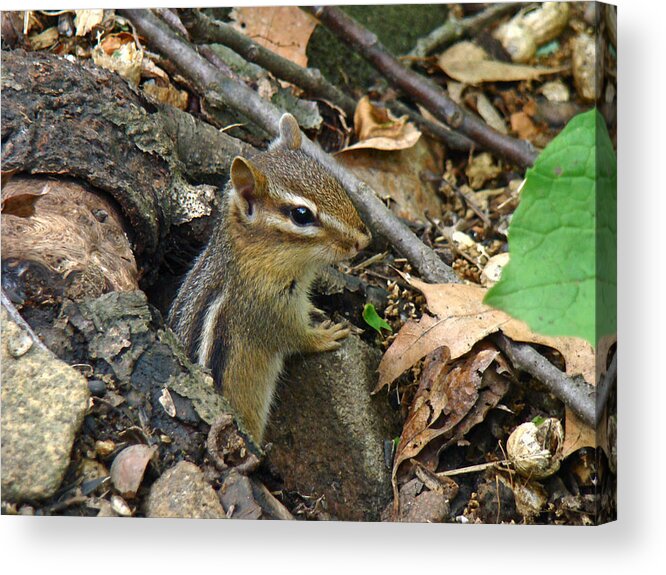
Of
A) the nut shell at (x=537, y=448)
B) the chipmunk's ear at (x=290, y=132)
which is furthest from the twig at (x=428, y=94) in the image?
the nut shell at (x=537, y=448)

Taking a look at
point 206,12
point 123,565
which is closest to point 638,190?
point 206,12

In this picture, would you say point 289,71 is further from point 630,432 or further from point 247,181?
point 630,432

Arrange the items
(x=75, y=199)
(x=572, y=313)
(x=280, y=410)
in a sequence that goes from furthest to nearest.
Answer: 1. (x=280, y=410)
2. (x=75, y=199)
3. (x=572, y=313)

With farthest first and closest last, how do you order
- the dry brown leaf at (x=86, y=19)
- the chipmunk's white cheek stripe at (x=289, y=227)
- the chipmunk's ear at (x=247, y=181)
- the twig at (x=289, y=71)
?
the twig at (x=289, y=71), the dry brown leaf at (x=86, y=19), the chipmunk's white cheek stripe at (x=289, y=227), the chipmunk's ear at (x=247, y=181)

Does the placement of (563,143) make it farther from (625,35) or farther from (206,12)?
(206,12)

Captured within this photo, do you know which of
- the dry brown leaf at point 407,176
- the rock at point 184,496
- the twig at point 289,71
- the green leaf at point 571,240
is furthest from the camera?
the dry brown leaf at point 407,176

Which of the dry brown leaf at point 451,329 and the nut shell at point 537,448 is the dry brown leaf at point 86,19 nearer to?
the dry brown leaf at point 451,329

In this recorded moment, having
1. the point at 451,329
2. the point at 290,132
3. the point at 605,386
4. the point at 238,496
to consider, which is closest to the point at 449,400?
the point at 451,329
